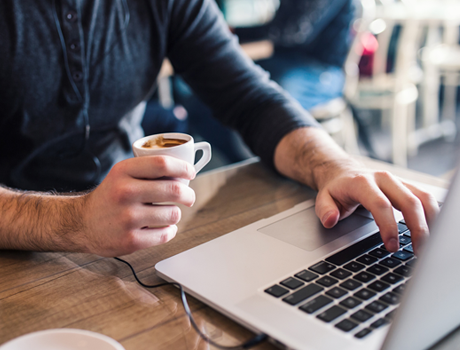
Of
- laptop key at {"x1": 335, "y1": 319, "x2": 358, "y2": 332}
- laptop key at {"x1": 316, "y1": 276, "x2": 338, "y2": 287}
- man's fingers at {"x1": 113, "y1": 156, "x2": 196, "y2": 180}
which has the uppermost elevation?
man's fingers at {"x1": 113, "y1": 156, "x2": 196, "y2": 180}

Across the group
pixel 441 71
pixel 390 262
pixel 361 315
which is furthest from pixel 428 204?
pixel 441 71

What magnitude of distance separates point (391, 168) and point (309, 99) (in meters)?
1.15

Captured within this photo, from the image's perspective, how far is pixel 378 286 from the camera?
43 centimetres

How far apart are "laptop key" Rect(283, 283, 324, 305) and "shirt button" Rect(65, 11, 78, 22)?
0.71 m

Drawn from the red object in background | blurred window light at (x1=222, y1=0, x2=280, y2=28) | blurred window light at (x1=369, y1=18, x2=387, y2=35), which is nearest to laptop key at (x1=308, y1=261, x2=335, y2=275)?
blurred window light at (x1=222, y1=0, x2=280, y2=28)

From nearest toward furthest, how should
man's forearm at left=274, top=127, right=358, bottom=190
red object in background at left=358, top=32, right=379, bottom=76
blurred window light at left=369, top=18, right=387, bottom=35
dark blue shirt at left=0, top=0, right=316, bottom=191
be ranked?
man's forearm at left=274, top=127, right=358, bottom=190 < dark blue shirt at left=0, top=0, right=316, bottom=191 < red object in background at left=358, top=32, right=379, bottom=76 < blurred window light at left=369, top=18, right=387, bottom=35

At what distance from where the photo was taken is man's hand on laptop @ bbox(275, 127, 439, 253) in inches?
20.2

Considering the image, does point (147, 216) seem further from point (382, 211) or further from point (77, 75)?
point (77, 75)

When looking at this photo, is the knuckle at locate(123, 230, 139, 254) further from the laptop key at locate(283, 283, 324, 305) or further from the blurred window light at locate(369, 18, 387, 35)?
the blurred window light at locate(369, 18, 387, 35)

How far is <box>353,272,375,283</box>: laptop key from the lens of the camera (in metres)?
0.44

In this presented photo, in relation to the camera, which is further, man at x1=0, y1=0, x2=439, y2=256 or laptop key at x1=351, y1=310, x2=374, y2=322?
man at x1=0, y1=0, x2=439, y2=256

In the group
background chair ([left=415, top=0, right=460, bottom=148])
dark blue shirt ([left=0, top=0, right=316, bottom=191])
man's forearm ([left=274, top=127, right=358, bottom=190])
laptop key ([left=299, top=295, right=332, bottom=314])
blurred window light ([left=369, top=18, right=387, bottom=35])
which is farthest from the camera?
background chair ([left=415, top=0, right=460, bottom=148])

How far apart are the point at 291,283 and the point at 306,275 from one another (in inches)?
0.9

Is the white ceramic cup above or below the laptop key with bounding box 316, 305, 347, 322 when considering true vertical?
above
